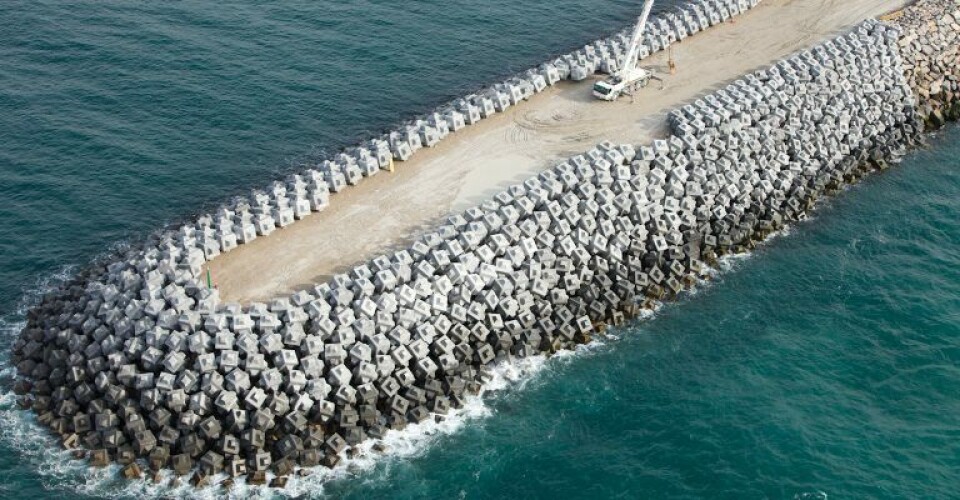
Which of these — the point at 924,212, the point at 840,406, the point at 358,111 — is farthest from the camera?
the point at 358,111

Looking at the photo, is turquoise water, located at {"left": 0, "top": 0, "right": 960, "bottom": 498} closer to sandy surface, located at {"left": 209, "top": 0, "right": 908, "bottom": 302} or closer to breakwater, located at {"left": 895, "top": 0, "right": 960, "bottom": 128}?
breakwater, located at {"left": 895, "top": 0, "right": 960, "bottom": 128}

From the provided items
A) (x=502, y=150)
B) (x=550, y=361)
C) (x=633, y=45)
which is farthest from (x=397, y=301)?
(x=633, y=45)

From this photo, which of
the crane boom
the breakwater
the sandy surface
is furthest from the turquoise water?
the crane boom

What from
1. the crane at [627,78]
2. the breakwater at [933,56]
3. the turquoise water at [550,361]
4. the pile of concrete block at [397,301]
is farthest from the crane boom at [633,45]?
the breakwater at [933,56]

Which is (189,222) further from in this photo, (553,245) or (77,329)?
(553,245)

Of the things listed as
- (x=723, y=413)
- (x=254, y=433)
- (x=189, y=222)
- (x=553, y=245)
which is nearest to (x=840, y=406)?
(x=723, y=413)

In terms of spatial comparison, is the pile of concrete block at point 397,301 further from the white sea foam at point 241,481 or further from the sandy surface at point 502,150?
the sandy surface at point 502,150
